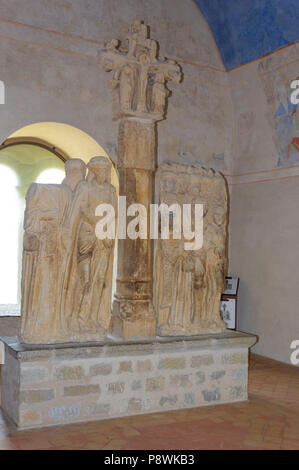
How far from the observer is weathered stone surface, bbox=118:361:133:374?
5211mm

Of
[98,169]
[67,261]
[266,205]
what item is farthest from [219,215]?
[266,205]

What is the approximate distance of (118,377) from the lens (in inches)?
205

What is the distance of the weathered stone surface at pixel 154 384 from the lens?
5.34 m

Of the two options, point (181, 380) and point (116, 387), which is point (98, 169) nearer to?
point (116, 387)

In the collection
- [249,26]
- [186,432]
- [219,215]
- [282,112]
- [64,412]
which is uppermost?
[249,26]

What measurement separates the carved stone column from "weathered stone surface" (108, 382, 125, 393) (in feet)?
2.30

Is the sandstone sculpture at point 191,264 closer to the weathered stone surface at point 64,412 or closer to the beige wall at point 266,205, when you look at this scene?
the weathered stone surface at point 64,412

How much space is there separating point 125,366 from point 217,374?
1107mm

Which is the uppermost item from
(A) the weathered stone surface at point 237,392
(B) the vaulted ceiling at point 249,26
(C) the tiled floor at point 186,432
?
(B) the vaulted ceiling at point 249,26

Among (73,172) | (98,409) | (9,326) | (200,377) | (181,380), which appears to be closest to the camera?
(98,409)

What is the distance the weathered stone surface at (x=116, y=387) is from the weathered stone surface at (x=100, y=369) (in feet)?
0.41

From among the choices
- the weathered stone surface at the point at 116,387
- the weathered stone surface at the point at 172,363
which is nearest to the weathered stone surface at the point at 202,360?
the weathered stone surface at the point at 172,363

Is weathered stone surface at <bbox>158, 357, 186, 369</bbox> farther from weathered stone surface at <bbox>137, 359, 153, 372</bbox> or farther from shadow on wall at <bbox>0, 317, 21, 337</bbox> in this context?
shadow on wall at <bbox>0, 317, 21, 337</bbox>

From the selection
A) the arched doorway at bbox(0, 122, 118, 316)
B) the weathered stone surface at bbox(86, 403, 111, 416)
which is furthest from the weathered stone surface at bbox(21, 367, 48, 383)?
the arched doorway at bbox(0, 122, 118, 316)
